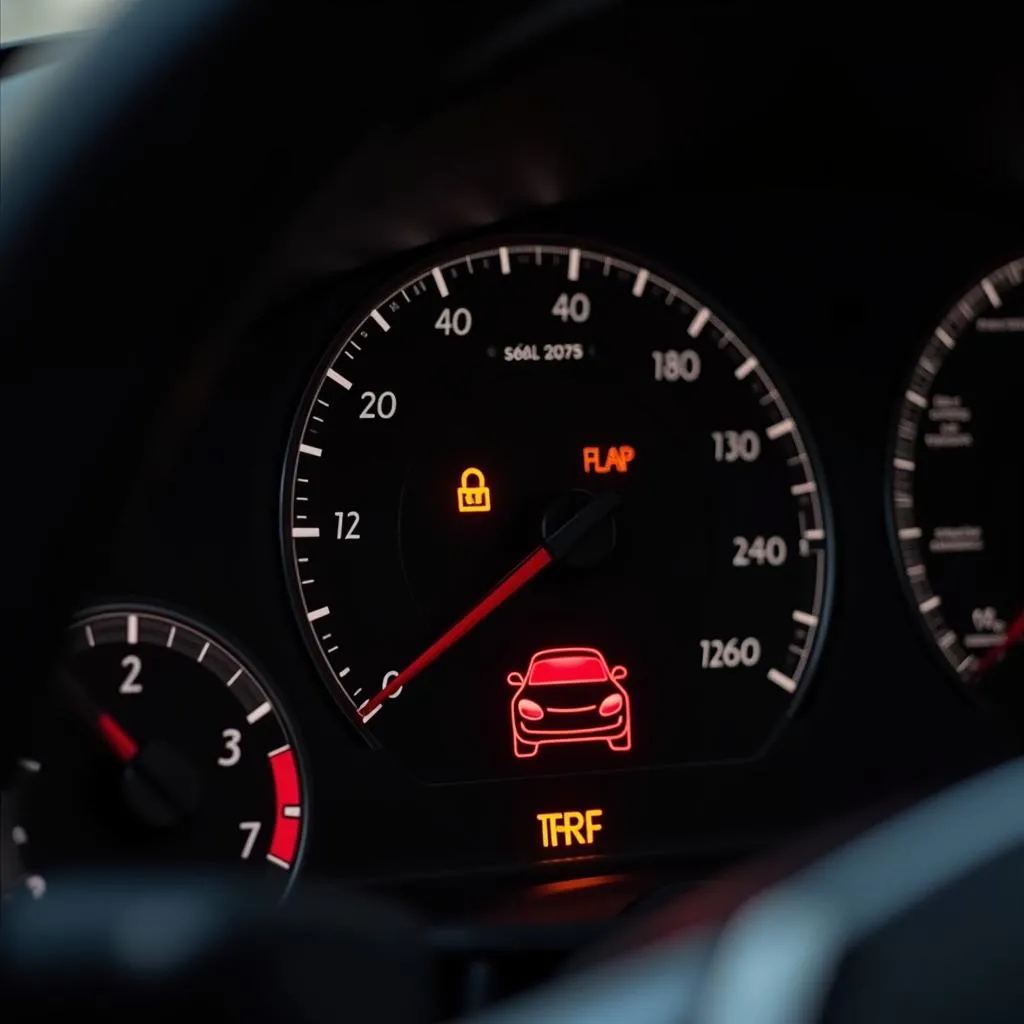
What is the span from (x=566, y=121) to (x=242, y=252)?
131 cm

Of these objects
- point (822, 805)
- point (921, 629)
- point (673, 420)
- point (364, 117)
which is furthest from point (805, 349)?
point (364, 117)

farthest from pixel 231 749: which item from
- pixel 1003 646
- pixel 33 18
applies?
pixel 1003 646

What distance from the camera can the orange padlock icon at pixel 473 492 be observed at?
7.63ft

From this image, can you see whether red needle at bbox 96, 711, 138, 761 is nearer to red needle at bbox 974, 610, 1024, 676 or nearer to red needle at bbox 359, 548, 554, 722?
red needle at bbox 359, 548, 554, 722

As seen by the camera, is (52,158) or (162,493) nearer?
(52,158)

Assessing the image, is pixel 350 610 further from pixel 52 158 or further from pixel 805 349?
pixel 52 158

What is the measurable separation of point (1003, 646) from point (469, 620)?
70cm

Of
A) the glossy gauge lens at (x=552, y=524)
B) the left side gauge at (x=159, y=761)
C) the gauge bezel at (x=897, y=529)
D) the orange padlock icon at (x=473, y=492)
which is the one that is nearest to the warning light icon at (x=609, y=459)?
the glossy gauge lens at (x=552, y=524)

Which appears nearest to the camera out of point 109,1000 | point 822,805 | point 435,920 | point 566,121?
point 109,1000

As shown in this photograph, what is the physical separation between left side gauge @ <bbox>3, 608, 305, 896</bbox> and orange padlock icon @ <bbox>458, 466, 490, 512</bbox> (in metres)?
0.31

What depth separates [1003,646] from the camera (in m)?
2.54

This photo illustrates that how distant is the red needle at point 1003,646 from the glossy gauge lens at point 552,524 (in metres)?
0.23

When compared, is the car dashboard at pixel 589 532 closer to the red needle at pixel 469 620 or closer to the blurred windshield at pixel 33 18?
the red needle at pixel 469 620

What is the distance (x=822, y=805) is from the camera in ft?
7.92
